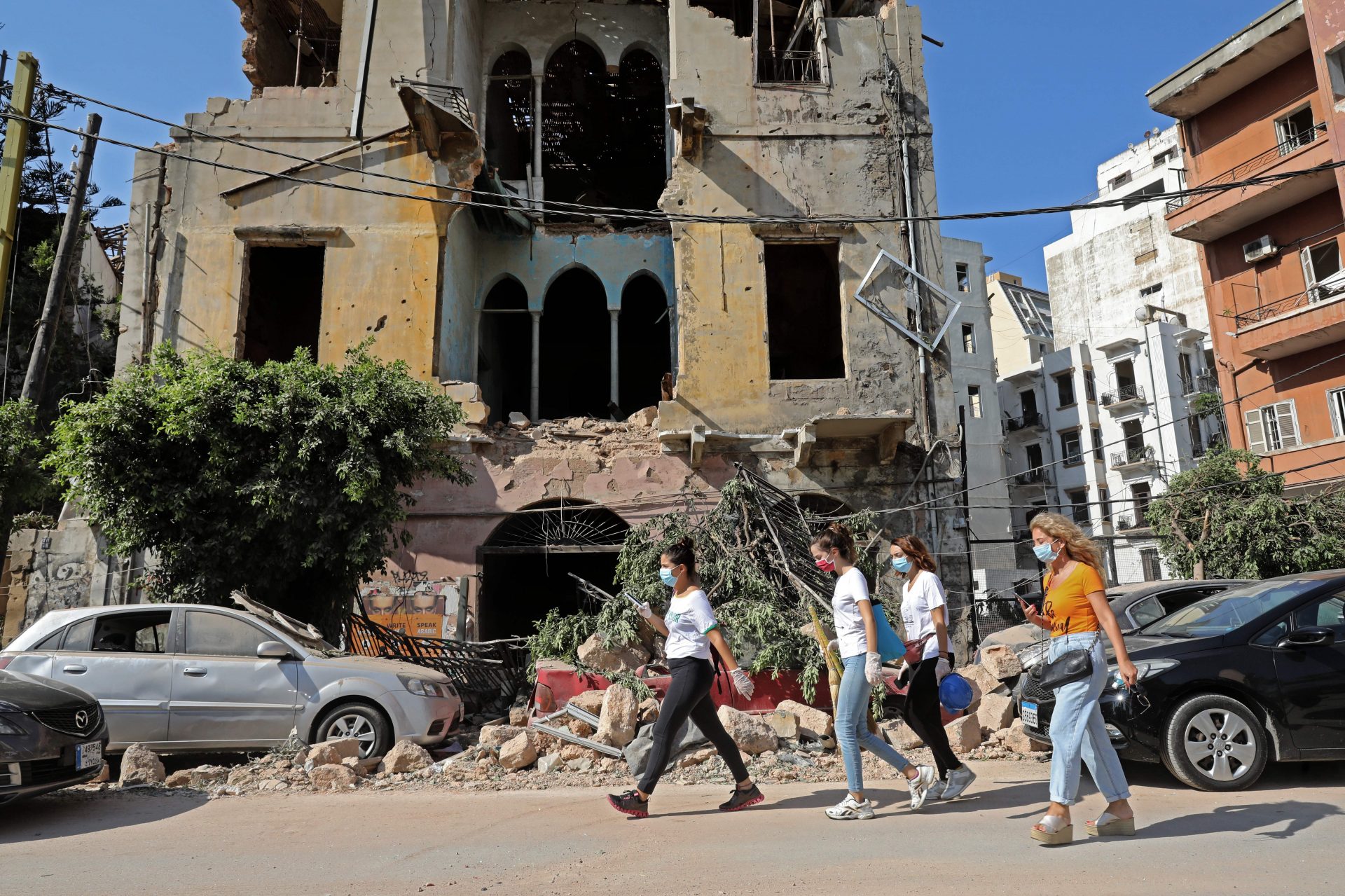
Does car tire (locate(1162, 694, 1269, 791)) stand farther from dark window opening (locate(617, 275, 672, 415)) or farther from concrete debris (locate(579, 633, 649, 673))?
dark window opening (locate(617, 275, 672, 415))

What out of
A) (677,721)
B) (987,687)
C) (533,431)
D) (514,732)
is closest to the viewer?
(677,721)

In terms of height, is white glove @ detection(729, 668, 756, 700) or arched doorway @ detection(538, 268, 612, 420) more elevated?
arched doorway @ detection(538, 268, 612, 420)

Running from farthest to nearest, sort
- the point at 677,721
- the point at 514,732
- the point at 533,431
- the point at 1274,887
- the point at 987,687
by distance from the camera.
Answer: the point at 533,431, the point at 987,687, the point at 514,732, the point at 677,721, the point at 1274,887

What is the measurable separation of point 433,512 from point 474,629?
1935 millimetres

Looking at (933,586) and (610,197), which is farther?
(610,197)

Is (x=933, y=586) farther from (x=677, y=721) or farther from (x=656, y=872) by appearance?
(x=656, y=872)

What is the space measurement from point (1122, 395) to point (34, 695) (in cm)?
4076

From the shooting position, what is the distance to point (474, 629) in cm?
1342

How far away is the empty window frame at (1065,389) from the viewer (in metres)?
41.7

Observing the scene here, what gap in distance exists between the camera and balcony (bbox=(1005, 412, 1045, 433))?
43088 mm

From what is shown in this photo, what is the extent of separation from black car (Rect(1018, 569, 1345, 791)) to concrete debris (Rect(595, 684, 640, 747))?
3.42 metres

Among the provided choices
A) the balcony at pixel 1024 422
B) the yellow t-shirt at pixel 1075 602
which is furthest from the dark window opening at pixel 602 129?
the balcony at pixel 1024 422

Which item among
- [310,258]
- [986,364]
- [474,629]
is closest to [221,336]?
[310,258]

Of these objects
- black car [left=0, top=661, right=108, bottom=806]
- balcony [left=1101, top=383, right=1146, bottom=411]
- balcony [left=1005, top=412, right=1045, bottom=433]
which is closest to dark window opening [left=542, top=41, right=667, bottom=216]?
black car [left=0, top=661, right=108, bottom=806]
